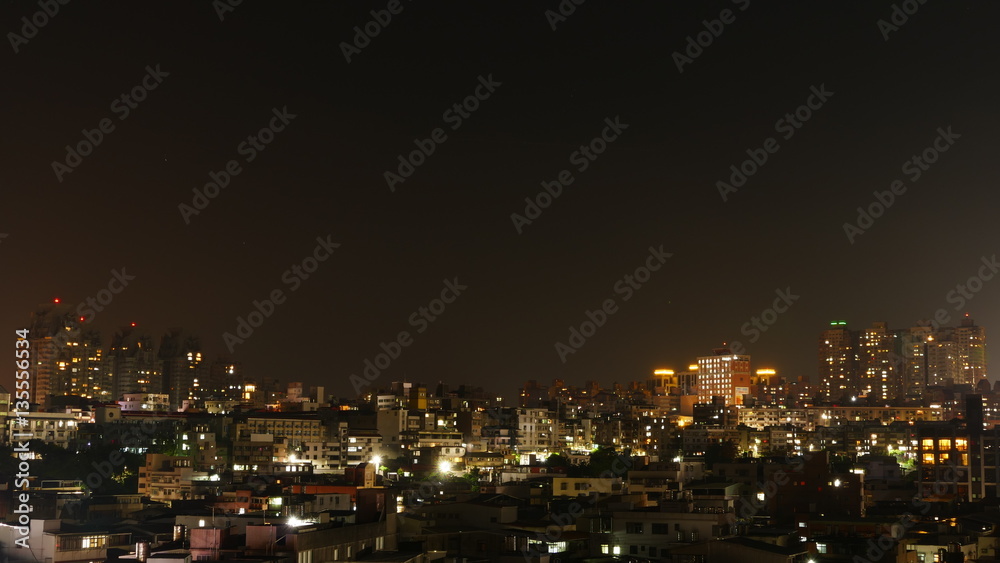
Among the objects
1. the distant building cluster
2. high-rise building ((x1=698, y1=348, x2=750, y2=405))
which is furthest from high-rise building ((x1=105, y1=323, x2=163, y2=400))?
high-rise building ((x1=698, y1=348, x2=750, y2=405))

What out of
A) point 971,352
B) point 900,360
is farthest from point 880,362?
point 971,352

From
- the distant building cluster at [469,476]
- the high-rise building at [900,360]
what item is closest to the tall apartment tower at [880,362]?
the high-rise building at [900,360]

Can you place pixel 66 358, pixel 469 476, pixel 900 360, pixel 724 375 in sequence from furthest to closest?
1. pixel 900 360
2. pixel 724 375
3. pixel 66 358
4. pixel 469 476

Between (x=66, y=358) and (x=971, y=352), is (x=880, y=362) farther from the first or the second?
(x=66, y=358)

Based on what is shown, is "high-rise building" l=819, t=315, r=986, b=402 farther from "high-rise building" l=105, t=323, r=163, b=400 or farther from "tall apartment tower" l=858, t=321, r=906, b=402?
"high-rise building" l=105, t=323, r=163, b=400

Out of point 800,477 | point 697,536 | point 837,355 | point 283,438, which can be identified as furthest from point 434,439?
point 837,355

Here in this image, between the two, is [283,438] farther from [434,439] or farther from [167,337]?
[167,337]

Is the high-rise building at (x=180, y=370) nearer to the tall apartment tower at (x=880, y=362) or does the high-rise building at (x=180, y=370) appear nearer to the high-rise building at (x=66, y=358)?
the high-rise building at (x=66, y=358)
